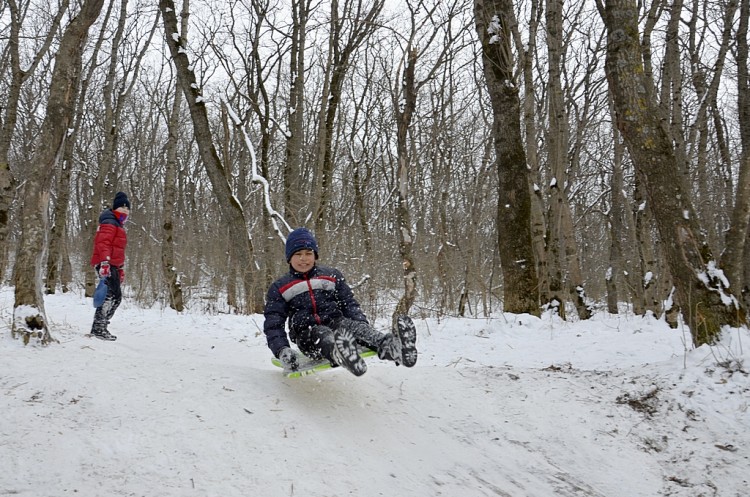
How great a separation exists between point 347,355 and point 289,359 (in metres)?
0.65

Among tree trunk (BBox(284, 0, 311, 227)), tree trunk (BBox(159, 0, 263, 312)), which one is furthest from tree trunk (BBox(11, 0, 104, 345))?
tree trunk (BBox(284, 0, 311, 227))

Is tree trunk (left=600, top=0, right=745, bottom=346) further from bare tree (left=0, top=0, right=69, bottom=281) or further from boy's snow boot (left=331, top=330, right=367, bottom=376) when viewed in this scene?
bare tree (left=0, top=0, right=69, bottom=281)

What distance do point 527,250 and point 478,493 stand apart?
5011 millimetres

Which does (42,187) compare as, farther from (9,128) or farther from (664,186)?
(9,128)

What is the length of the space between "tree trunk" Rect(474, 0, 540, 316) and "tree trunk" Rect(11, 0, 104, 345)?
528 centimetres

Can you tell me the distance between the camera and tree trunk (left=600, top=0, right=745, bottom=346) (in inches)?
162

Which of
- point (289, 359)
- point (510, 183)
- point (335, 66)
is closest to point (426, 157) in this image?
point (335, 66)

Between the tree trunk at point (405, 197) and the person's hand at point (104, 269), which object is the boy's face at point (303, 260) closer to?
the person's hand at point (104, 269)

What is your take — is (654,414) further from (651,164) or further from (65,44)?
(65,44)

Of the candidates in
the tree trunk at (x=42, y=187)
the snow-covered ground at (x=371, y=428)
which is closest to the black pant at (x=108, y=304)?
the snow-covered ground at (x=371, y=428)

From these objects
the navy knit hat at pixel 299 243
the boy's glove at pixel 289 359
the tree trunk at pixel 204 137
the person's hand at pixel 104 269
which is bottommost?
the boy's glove at pixel 289 359

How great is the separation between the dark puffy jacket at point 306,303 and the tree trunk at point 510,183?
3696 millimetres

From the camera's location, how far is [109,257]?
5859mm

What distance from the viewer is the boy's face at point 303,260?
4.21m
